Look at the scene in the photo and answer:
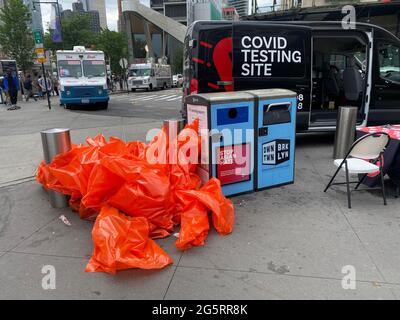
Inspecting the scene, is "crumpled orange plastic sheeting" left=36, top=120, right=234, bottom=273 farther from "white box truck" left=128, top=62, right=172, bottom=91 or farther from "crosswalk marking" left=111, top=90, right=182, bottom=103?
"white box truck" left=128, top=62, right=172, bottom=91

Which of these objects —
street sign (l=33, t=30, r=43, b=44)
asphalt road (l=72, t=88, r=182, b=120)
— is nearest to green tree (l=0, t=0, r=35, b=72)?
asphalt road (l=72, t=88, r=182, b=120)

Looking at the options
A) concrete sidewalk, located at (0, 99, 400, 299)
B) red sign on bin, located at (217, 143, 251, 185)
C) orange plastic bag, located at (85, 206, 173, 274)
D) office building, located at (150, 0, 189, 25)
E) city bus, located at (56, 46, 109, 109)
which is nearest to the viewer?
concrete sidewalk, located at (0, 99, 400, 299)

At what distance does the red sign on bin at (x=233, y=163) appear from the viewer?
429 centimetres

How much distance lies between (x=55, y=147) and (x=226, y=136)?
2.15 meters

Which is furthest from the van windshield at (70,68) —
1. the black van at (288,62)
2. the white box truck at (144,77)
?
the white box truck at (144,77)

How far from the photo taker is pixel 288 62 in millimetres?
6465

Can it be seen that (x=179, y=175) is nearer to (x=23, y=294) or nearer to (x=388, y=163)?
(x=23, y=294)

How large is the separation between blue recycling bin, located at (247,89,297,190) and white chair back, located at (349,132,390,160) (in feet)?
2.91

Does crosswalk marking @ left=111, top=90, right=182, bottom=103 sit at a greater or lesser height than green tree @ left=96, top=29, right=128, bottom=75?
lesser

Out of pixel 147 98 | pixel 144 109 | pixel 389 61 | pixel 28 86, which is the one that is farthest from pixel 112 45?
pixel 389 61

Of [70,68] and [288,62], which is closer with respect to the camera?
[288,62]

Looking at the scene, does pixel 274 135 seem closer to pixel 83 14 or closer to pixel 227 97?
pixel 227 97

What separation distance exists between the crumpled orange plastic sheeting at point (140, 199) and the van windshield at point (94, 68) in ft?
43.3

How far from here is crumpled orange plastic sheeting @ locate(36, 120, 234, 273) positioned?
117 inches
